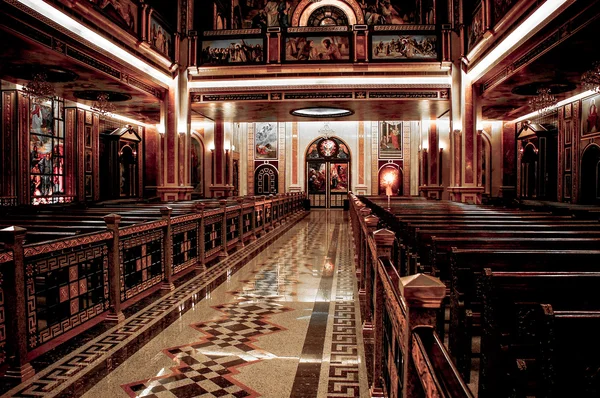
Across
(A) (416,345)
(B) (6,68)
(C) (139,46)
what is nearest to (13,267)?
(A) (416,345)

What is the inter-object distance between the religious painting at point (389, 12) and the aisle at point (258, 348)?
45.8 ft

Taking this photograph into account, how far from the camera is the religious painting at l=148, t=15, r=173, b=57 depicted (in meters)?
11.3

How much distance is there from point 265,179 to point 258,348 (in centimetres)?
Result: 2052

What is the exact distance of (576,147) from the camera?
12.4 m

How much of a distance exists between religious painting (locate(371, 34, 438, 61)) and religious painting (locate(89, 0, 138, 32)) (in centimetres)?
639

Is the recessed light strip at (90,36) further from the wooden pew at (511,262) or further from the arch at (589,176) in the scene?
the arch at (589,176)

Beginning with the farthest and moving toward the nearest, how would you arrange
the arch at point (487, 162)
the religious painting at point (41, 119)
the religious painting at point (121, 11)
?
1. the arch at point (487, 162)
2. the religious painting at point (41, 119)
3. the religious painting at point (121, 11)

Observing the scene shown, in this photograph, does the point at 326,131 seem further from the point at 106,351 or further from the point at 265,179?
the point at 106,351

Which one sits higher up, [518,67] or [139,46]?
[139,46]

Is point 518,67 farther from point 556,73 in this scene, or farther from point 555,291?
point 555,291

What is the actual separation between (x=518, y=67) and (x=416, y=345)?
914cm

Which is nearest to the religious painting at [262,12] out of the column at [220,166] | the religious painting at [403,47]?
the column at [220,166]

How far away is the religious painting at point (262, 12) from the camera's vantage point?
Result: 17547 millimetres

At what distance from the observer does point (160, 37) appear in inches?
467
